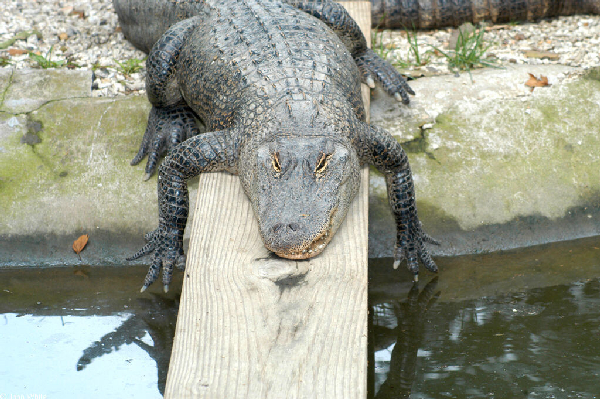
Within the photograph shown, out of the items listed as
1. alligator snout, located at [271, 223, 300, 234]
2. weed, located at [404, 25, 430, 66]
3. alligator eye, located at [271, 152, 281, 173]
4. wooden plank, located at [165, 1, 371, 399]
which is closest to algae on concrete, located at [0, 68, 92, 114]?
wooden plank, located at [165, 1, 371, 399]

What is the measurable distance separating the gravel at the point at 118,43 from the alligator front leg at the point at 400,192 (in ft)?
5.00

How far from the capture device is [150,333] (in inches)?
122

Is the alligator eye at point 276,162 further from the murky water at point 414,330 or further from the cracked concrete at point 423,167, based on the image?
the cracked concrete at point 423,167

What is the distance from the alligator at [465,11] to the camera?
513 centimetres

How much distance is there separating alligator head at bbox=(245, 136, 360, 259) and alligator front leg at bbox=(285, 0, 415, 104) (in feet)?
4.84

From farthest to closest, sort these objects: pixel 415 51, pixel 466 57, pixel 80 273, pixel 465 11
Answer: pixel 465 11 → pixel 415 51 → pixel 466 57 → pixel 80 273

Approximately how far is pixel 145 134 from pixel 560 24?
3.61 meters

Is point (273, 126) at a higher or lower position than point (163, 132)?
higher

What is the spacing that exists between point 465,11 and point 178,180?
11.0 ft

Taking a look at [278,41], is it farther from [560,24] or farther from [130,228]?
[560,24]

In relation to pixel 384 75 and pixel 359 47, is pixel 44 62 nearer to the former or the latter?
pixel 359 47

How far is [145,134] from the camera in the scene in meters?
3.92

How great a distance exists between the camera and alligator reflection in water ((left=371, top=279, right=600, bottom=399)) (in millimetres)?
2602

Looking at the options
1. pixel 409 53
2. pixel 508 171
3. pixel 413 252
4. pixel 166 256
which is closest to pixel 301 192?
pixel 166 256
